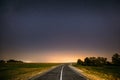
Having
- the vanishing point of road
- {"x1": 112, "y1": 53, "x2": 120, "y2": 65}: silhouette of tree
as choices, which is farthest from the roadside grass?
{"x1": 112, "y1": 53, "x2": 120, "y2": 65}: silhouette of tree

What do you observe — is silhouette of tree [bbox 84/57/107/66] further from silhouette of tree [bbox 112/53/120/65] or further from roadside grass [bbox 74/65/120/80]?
roadside grass [bbox 74/65/120/80]

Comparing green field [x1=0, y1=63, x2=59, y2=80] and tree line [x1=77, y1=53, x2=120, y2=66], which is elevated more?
tree line [x1=77, y1=53, x2=120, y2=66]

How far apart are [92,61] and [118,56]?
26.0 m

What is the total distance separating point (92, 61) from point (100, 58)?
44.6 ft

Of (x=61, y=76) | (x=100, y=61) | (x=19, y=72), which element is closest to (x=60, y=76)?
(x=61, y=76)

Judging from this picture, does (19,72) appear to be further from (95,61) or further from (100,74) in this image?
(95,61)

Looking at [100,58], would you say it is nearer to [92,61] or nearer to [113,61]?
[92,61]

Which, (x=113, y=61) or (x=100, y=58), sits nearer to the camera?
(x=113, y=61)

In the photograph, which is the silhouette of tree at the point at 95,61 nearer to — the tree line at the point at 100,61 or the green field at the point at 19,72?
the tree line at the point at 100,61

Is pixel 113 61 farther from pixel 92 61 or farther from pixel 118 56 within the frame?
pixel 92 61

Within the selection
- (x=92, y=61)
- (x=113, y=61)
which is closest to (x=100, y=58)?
(x=92, y=61)

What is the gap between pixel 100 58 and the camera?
595ft

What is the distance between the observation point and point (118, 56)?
153375 millimetres

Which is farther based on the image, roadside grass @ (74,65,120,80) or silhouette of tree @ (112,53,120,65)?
silhouette of tree @ (112,53,120,65)
